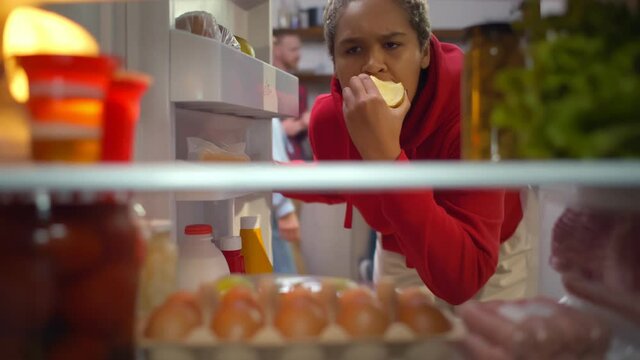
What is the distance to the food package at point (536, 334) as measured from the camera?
902mm

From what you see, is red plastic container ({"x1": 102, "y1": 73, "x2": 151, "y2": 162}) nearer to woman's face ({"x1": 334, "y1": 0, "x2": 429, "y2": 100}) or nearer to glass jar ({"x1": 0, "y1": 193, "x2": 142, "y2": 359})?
glass jar ({"x1": 0, "y1": 193, "x2": 142, "y2": 359})

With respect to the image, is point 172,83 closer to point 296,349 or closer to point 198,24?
point 198,24

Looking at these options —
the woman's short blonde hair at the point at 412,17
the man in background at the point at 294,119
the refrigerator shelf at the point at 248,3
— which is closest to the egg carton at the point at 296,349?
the woman's short blonde hair at the point at 412,17

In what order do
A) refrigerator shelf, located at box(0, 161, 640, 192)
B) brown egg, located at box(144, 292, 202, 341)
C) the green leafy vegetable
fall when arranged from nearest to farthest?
refrigerator shelf, located at box(0, 161, 640, 192) → the green leafy vegetable → brown egg, located at box(144, 292, 202, 341)

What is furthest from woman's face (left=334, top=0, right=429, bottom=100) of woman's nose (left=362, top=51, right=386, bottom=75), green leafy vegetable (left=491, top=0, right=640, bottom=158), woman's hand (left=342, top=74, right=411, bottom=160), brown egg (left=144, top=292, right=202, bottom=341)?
brown egg (left=144, top=292, right=202, bottom=341)

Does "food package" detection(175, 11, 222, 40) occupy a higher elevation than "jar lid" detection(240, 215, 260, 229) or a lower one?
higher

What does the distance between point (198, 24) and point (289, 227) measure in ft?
3.20

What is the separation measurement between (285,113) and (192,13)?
440 millimetres

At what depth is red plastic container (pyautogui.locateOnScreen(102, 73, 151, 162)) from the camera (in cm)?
87

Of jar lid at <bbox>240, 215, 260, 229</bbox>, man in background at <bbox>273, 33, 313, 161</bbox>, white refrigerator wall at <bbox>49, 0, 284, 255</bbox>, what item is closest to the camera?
white refrigerator wall at <bbox>49, 0, 284, 255</bbox>

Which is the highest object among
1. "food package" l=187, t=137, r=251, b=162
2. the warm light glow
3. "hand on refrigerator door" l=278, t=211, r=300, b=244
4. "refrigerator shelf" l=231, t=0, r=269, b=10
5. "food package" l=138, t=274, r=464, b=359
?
"refrigerator shelf" l=231, t=0, r=269, b=10

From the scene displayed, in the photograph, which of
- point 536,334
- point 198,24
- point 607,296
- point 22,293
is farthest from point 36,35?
point 607,296

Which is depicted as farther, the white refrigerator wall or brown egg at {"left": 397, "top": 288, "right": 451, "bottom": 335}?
the white refrigerator wall

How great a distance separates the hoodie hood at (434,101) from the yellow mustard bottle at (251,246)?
0.44 m
